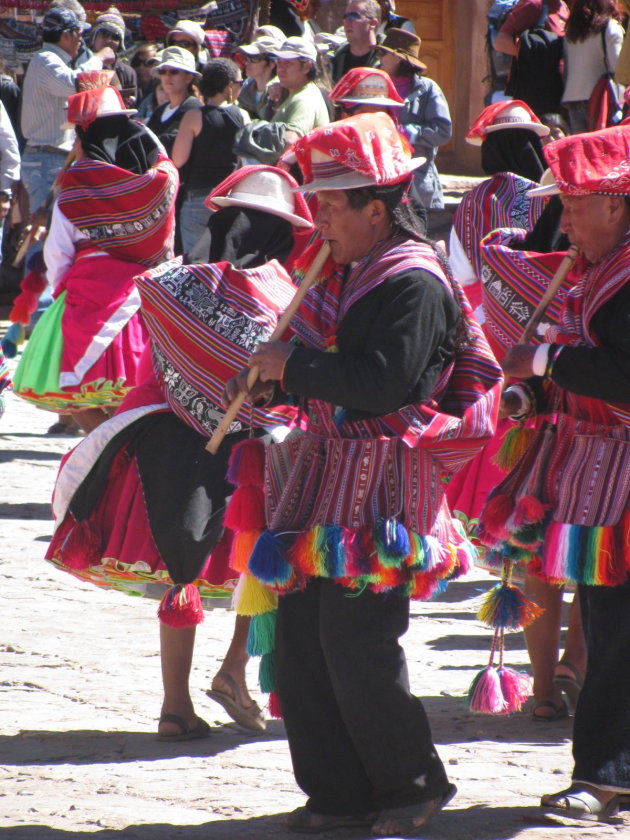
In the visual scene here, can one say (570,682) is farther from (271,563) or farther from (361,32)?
(361,32)

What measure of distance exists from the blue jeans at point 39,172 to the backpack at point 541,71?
4.08 m

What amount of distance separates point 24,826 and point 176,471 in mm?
1182

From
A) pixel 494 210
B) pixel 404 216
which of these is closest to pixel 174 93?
pixel 494 210

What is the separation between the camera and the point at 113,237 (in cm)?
698

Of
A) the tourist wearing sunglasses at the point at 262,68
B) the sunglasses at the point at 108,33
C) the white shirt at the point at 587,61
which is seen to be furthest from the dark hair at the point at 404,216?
the sunglasses at the point at 108,33

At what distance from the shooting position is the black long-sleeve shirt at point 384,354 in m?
3.22

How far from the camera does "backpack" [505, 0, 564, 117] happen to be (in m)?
9.87

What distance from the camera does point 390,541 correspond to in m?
3.29

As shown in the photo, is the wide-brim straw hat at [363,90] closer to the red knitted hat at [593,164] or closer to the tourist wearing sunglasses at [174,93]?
the tourist wearing sunglasses at [174,93]

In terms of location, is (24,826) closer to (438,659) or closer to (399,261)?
(399,261)

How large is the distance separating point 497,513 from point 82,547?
1313 mm

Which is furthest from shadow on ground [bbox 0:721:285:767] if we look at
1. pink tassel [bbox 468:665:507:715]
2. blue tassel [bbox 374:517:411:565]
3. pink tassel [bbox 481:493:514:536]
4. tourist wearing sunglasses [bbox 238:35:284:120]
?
tourist wearing sunglasses [bbox 238:35:284:120]

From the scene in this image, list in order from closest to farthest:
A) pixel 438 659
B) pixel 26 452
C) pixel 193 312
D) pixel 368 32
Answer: pixel 193 312, pixel 438 659, pixel 26 452, pixel 368 32

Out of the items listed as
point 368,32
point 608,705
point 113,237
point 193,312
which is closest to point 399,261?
point 193,312
